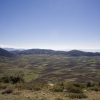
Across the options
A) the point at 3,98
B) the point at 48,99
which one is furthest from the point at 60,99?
the point at 3,98

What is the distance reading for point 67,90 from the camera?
15.8 meters

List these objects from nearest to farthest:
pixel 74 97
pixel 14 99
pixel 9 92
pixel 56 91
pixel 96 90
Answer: pixel 14 99, pixel 74 97, pixel 9 92, pixel 56 91, pixel 96 90

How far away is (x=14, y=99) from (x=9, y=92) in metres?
2.75

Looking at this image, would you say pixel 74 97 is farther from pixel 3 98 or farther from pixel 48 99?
pixel 3 98

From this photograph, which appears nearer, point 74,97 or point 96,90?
point 74,97

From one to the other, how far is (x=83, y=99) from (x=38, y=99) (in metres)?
3.58

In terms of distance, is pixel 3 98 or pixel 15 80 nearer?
pixel 3 98

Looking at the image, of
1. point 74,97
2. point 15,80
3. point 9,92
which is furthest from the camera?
point 15,80

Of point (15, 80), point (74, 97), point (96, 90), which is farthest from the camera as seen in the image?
point (15, 80)

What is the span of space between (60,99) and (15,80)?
13509 mm

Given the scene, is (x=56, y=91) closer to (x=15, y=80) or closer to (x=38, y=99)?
(x=38, y=99)

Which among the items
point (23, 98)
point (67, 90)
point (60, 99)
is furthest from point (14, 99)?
point (67, 90)

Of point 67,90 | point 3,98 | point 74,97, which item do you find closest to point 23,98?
point 3,98

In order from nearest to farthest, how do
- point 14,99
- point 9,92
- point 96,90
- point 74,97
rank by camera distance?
1. point 14,99
2. point 74,97
3. point 9,92
4. point 96,90
